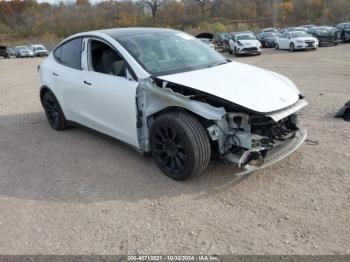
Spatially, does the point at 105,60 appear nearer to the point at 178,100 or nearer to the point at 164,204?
the point at 178,100

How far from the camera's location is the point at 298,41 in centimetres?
2561

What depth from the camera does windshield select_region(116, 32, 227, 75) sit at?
15.0 ft

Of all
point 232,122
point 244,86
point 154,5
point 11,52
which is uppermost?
point 154,5

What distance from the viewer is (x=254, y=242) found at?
122 inches

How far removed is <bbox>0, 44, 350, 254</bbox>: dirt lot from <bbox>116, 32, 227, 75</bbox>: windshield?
125cm

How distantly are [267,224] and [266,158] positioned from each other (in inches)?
31.4

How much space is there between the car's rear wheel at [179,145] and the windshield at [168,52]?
71 centimetres

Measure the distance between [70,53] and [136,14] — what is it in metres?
105

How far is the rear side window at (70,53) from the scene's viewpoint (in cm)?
548

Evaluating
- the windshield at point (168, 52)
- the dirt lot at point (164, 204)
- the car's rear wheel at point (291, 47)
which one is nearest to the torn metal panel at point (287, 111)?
the dirt lot at point (164, 204)

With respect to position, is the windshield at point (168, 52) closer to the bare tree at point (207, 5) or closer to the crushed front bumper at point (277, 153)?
the crushed front bumper at point (277, 153)

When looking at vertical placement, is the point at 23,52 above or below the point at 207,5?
below

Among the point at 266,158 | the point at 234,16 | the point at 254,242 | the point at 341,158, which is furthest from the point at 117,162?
the point at 234,16

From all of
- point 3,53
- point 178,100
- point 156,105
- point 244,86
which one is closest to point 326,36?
point 244,86
